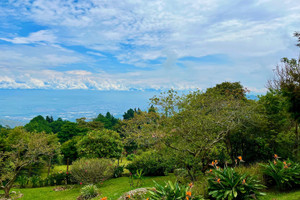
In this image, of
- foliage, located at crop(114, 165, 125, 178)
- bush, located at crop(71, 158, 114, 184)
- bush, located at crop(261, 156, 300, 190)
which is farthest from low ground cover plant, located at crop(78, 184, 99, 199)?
bush, located at crop(261, 156, 300, 190)

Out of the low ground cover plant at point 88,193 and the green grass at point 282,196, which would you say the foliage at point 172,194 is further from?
the low ground cover plant at point 88,193

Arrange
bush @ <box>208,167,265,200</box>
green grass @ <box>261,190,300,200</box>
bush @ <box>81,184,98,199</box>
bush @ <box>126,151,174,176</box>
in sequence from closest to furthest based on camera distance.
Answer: bush @ <box>208,167,265,200</box>, green grass @ <box>261,190,300,200</box>, bush @ <box>81,184,98,199</box>, bush @ <box>126,151,174,176</box>

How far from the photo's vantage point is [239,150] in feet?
43.6

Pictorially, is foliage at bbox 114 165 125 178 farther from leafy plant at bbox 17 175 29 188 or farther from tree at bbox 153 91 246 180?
tree at bbox 153 91 246 180

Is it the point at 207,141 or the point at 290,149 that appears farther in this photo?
the point at 290,149

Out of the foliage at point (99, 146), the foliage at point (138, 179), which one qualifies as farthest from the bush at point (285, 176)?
the foliage at point (99, 146)

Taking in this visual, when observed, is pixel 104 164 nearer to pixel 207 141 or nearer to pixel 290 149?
pixel 207 141

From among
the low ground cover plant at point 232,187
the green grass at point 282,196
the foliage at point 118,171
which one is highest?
the low ground cover plant at point 232,187

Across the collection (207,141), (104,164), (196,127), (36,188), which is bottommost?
(36,188)

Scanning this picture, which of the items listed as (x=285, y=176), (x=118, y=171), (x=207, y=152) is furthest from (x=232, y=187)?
(x=118, y=171)

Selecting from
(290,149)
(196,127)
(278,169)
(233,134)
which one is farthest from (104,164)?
(290,149)

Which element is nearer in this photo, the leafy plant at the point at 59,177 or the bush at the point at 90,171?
the bush at the point at 90,171

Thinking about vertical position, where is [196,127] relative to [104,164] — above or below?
above

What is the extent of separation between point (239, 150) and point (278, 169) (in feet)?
22.4
